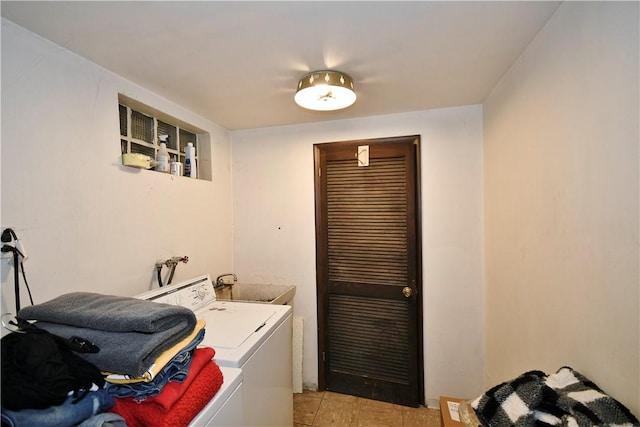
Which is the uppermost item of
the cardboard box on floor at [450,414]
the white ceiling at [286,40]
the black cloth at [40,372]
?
the white ceiling at [286,40]

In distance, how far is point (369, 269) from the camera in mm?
2209

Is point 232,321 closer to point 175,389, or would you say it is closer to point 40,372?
point 175,389

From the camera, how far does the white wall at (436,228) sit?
2.02 metres

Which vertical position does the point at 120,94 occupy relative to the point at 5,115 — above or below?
above

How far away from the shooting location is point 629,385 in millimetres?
759

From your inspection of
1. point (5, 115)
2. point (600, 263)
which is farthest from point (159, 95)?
point (600, 263)

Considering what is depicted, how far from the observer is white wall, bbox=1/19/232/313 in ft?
3.51

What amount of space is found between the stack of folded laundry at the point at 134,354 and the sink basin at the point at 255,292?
4.31 ft

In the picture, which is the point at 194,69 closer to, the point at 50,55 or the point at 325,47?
the point at 50,55

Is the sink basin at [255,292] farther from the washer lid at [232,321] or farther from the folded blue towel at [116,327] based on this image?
the folded blue towel at [116,327]

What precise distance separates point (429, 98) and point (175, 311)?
74.0 inches

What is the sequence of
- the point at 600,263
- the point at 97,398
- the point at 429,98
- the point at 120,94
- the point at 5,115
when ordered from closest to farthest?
Answer: the point at 97,398, the point at 600,263, the point at 5,115, the point at 120,94, the point at 429,98

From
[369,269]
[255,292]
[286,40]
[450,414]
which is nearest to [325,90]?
[286,40]

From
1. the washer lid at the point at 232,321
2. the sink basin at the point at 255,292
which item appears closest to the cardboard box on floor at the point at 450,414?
the washer lid at the point at 232,321
